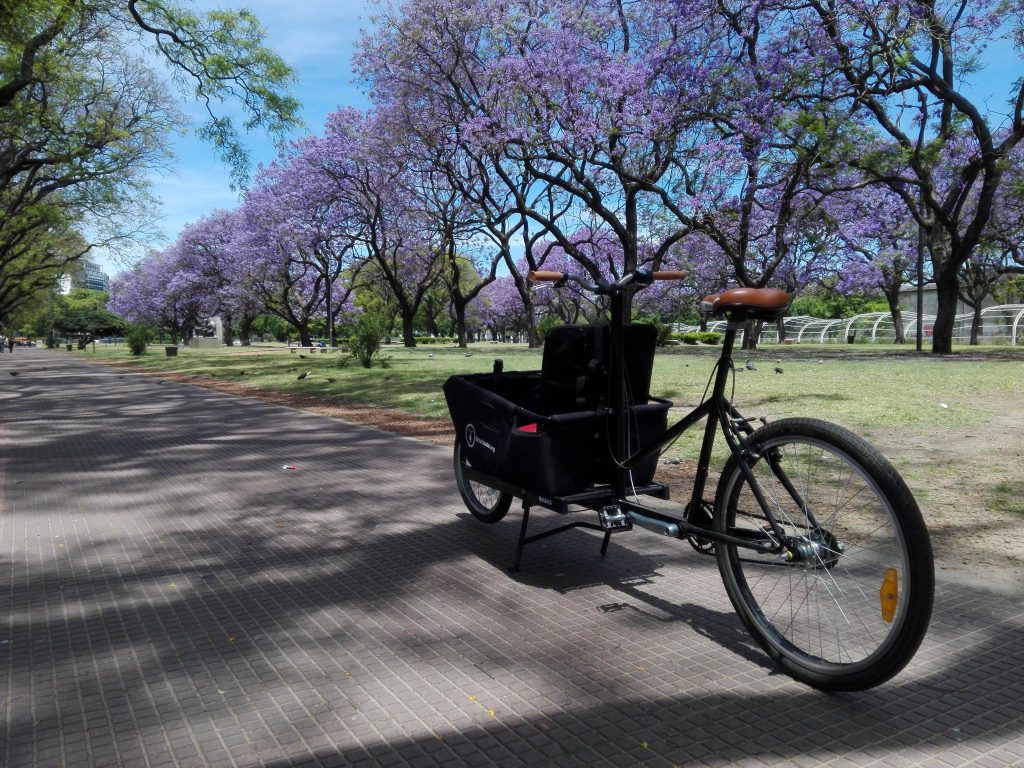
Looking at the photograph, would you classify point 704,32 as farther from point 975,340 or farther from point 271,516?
point 975,340

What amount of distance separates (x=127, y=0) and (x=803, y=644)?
57.4 feet

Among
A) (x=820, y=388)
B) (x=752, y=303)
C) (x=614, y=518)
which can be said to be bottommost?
(x=820, y=388)

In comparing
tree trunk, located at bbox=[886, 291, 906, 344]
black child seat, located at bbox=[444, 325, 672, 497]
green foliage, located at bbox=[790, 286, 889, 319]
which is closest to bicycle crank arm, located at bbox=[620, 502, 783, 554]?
black child seat, located at bbox=[444, 325, 672, 497]

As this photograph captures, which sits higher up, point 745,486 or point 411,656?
point 745,486

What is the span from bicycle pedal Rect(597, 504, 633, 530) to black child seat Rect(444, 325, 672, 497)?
239mm

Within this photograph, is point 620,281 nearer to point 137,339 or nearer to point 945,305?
point 945,305

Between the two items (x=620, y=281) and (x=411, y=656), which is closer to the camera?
(x=411, y=656)

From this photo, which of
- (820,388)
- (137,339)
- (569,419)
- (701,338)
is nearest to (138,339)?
(137,339)

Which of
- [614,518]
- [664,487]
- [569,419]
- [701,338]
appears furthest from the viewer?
[701,338]

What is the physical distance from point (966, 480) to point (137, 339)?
131ft

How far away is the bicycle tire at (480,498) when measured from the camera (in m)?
4.75

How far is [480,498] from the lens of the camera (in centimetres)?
505

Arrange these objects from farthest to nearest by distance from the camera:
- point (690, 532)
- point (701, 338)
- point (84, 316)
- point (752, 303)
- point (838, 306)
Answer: point (838, 306)
point (84, 316)
point (701, 338)
point (690, 532)
point (752, 303)

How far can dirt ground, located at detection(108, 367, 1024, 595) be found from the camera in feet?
13.0
